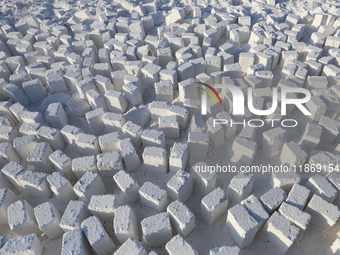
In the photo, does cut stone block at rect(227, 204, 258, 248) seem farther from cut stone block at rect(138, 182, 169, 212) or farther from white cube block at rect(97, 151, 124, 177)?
white cube block at rect(97, 151, 124, 177)

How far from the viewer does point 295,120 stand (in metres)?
4.23

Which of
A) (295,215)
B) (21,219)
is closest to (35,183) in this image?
(21,219)

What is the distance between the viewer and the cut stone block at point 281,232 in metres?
2.68

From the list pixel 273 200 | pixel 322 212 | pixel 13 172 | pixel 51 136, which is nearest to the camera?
pixel 322 212

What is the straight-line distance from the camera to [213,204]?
2.93m

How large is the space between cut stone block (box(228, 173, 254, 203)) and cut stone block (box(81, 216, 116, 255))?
1561mm

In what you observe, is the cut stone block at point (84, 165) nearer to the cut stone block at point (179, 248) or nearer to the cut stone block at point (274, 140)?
the cut stone block at point (179, 248)

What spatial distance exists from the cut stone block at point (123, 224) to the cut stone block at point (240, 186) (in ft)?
4.13

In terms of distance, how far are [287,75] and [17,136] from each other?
4748 millimetres

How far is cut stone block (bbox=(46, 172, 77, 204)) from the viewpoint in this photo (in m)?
3.24

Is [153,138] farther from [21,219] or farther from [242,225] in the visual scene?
[21,219]

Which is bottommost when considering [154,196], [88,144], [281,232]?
[281,232]

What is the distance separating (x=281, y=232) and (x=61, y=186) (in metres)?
2.63

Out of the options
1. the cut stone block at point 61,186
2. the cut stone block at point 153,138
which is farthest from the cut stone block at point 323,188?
the cut stone block at point 61,186
